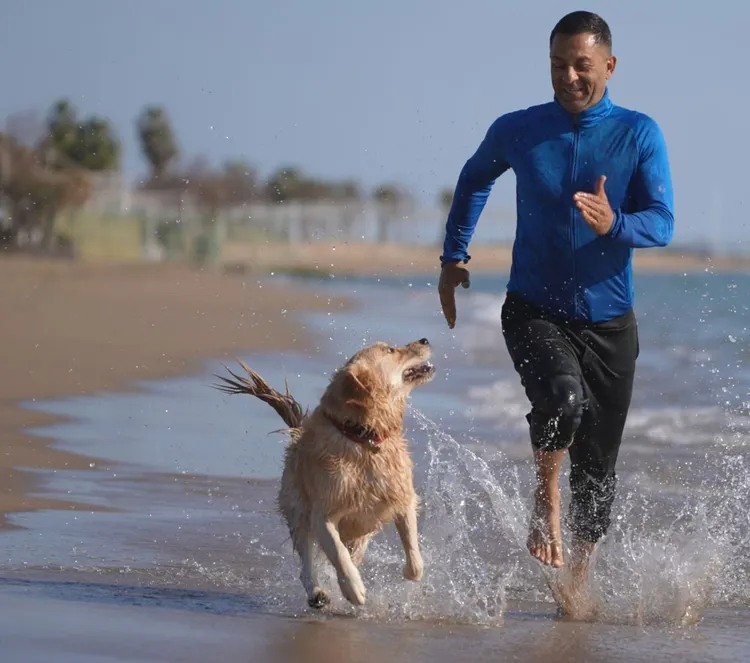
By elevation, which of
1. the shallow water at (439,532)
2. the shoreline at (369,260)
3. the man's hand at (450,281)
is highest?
the man's hand at (450,281)

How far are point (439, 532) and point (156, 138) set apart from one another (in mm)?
90164

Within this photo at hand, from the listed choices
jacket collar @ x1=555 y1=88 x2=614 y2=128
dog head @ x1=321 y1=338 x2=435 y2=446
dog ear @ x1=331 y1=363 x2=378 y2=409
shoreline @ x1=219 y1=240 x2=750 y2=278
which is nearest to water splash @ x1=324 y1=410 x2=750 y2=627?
dog head @ x1=321 y1=338 x2=435 y2=446

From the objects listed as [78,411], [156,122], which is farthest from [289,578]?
[156,122]

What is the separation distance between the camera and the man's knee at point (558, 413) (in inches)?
201

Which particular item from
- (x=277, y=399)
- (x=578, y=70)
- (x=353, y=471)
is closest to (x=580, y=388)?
(x=353, y=471)

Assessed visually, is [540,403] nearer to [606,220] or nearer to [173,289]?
[606,220]

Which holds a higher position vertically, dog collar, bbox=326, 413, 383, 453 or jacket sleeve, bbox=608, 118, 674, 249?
jacket sleeve, bbox=608, 118, 674, 249

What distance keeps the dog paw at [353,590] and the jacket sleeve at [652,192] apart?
161 cm

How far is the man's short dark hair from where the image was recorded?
17.0 ft

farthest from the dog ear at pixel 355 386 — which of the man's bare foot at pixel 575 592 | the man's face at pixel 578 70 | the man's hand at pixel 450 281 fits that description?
the man's face at pixel 578 70

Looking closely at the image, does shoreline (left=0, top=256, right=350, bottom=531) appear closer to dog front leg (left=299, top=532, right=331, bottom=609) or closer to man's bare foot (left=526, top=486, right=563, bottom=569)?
dog front leg (left=299, top=532, right=331, bottom=609)

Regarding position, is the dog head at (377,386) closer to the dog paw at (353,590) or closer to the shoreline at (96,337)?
the dog paw at (353,590)

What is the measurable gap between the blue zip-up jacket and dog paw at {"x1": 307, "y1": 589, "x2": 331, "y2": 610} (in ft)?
4.51

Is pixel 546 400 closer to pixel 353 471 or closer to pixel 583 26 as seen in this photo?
pixel 353 471
